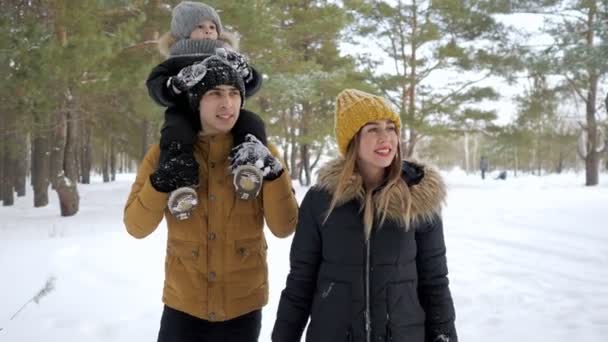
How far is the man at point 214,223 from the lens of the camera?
1.71m

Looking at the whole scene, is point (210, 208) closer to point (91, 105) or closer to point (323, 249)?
point (323, 249)

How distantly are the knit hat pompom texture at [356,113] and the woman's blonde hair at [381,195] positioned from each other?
0.17 ft

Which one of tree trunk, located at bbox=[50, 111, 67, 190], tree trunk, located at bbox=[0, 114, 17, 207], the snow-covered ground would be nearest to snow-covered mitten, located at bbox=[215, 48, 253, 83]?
the snow-covered ground

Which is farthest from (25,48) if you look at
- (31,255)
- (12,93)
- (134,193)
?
(134,193)

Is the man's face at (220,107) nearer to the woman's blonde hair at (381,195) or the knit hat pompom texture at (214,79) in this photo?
the knit hat pompom texture at (214,79)

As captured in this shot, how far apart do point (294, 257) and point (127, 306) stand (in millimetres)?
2562

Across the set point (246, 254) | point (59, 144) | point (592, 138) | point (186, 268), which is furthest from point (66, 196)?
point (592, 138)

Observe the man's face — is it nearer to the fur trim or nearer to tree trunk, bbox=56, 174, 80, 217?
the fur trim

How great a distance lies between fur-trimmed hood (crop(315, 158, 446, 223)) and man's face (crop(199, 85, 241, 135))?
17.8 inches

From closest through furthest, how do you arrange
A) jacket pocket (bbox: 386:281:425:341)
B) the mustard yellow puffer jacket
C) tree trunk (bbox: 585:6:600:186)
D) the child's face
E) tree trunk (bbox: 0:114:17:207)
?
jacket pocket (bbox: 386:281:425:341)
the mustard yellow puffer jacket
the child's face
tree trunk (bbox: 0:114:17:207)
tree trunk (bbox: 585:6:600:186)

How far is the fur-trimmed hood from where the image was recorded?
1725mm

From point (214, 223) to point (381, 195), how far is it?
2.24ft

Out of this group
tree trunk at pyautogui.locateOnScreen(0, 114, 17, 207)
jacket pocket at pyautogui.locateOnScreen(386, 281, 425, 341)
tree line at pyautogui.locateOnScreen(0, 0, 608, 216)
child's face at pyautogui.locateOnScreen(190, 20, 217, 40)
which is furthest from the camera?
tree trunk at pyautogui.locateOnScreen(0, 114, 17, 207)

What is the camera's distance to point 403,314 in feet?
5.35
